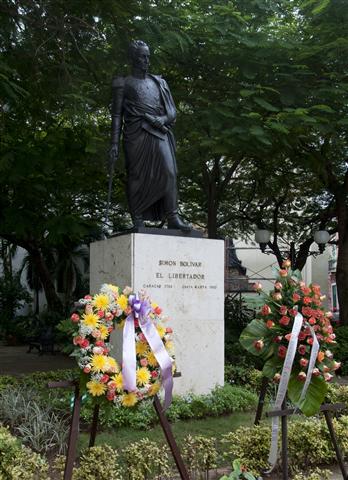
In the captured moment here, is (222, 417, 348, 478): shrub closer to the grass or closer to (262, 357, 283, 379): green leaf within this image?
the grass

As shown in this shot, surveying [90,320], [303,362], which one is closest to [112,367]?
[90,320]

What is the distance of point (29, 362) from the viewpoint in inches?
604

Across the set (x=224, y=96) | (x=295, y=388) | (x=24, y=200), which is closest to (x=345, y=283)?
(x=224, y=96)

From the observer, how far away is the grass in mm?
5766

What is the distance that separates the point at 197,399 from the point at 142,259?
5.89ft

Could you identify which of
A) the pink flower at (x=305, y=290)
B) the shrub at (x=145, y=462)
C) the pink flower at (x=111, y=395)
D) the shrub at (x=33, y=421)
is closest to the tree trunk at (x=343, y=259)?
the shrub at (x=33, y=421)

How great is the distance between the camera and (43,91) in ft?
35.9

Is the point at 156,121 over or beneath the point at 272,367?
over

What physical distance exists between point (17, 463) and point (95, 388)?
1.01m

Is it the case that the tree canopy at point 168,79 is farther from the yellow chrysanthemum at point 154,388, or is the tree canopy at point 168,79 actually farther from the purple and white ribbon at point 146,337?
the yellow chrysanthemum at point 154,388

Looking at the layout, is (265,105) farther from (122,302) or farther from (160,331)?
(122,302)

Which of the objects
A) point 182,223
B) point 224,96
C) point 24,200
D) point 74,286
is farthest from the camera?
point 74,286

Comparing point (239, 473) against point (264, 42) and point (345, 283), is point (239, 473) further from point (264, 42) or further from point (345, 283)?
point (345, 283)

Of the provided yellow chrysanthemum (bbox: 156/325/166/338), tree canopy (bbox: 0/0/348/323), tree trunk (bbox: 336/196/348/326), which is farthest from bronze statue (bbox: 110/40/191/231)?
tree trunk (bbox: 336/196/348/326)
